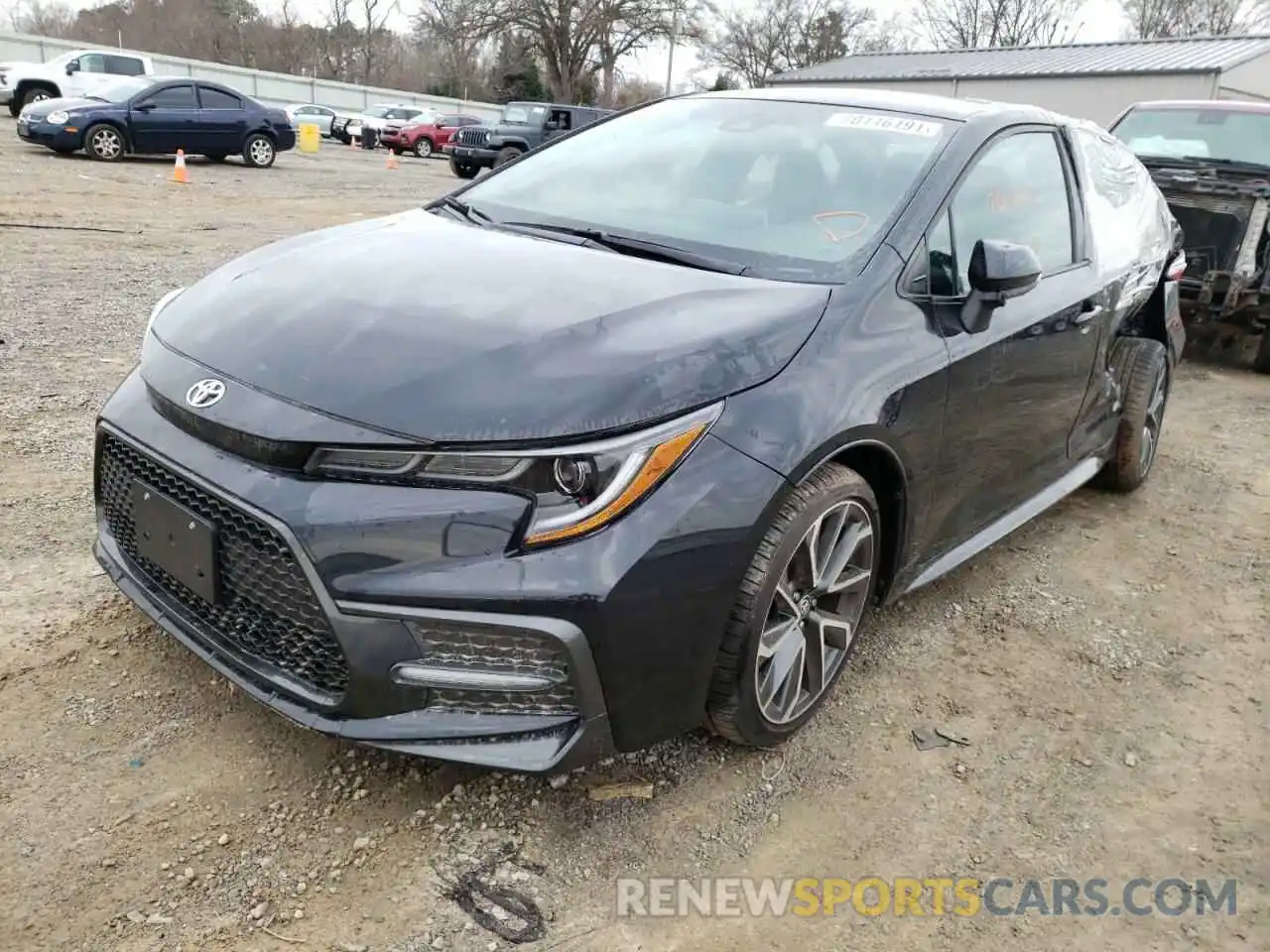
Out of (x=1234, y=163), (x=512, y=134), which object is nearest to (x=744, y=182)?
(x=1234, y=163)

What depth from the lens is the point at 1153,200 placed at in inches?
184

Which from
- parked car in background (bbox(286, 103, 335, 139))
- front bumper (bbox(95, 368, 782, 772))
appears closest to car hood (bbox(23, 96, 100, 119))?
front bumper (bbox(95, 368, 782, 772))

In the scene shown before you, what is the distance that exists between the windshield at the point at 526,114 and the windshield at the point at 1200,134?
15533 mm

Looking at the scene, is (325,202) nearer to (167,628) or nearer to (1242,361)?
(1242,361)

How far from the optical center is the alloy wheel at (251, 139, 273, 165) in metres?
18.2

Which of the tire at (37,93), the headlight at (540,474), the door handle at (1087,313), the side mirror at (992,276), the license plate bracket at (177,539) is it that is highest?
the tire at (37,93)

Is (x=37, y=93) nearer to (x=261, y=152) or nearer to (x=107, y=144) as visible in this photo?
(x=261, y=152)

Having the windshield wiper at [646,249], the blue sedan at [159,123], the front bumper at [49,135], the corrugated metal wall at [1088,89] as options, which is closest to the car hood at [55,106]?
the blue sedan at [159,123]

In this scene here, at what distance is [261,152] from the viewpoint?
18.4 m

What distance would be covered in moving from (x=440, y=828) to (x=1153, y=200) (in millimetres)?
4250

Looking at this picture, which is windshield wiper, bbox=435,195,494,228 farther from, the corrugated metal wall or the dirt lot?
the corrugated metal wall

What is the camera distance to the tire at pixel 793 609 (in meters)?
2.27

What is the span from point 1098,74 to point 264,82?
3245cm

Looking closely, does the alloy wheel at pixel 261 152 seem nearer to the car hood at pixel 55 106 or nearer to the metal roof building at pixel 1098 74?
the car hood at pixel 55 106
